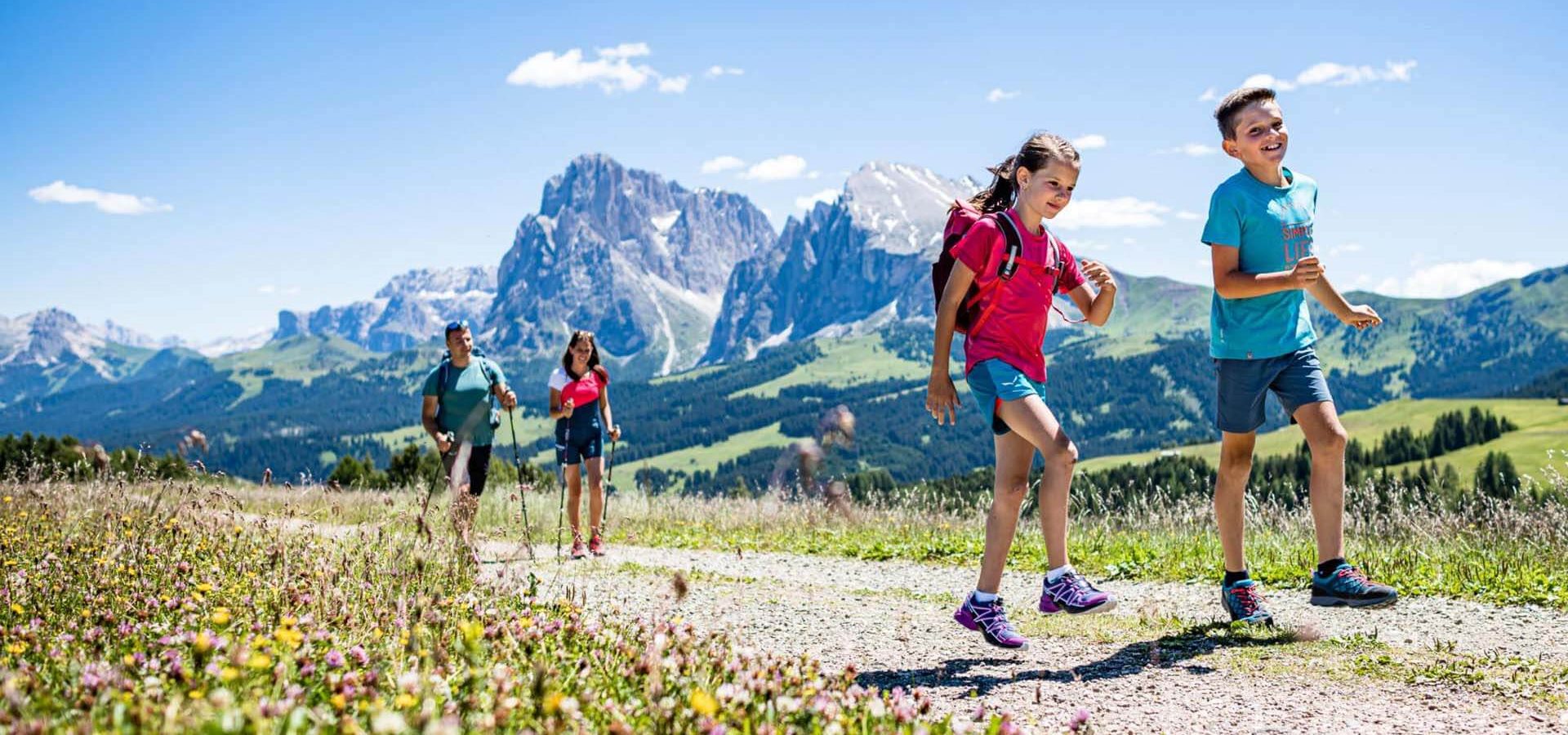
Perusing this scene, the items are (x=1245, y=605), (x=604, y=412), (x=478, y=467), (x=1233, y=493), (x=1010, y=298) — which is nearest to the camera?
(x=1010, y=298)

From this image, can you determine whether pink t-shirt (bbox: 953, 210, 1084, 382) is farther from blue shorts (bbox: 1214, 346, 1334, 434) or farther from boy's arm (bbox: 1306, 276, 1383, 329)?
boy's arm (bbox: 1306, 276, 1383, 329)

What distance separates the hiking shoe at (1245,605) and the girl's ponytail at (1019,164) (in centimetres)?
264

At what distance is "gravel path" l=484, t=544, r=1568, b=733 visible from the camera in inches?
181

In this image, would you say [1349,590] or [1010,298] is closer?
[1010,298]

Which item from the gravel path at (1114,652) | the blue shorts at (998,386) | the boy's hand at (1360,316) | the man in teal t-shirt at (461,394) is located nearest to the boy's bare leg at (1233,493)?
the gravel path at (1114,652)

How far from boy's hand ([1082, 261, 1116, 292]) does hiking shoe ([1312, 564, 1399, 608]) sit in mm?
2059

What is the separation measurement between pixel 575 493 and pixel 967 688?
7274mm

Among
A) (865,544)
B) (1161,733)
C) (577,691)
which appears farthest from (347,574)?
(865,544)

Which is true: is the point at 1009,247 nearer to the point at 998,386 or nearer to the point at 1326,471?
the point at 998,386

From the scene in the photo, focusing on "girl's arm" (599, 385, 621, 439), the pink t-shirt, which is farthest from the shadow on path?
"girl's arm" (599, 385, 621, 439)

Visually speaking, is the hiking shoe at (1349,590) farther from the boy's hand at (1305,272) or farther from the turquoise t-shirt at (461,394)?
the turquoise t-shirt at (461,394)

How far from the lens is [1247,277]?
601cm

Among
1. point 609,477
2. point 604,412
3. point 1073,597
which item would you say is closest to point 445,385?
point 604,412

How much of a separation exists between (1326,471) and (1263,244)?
1316 millimetres
